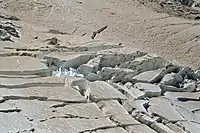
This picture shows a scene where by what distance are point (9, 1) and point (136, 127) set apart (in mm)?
5539

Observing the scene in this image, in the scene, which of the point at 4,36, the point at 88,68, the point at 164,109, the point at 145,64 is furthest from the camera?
the point at 4,36

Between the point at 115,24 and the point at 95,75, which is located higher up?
the point at 115,24

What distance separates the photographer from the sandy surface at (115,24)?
6.96 m

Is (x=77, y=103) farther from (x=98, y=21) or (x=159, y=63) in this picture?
(x=98, y=21)

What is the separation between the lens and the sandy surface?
6965mm

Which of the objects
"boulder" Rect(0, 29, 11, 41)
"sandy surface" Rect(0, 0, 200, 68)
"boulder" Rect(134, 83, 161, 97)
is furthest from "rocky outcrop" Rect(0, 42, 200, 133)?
"sandy surface" Rect(0, 0, 200, 68)

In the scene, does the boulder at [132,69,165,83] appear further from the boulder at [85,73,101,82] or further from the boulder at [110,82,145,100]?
the boulder at [85,73,101,82]

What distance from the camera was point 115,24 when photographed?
773cm

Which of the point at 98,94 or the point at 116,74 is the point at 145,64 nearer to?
the point at 116,74

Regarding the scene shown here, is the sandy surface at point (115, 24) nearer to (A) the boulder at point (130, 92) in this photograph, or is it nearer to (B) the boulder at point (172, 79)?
(B) the boulder at point (172, 79)

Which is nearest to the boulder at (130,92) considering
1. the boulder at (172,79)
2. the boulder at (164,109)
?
the boulder at (164,109)

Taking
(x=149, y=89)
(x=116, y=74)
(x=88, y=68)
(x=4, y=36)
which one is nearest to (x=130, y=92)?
(x=149, y=89)

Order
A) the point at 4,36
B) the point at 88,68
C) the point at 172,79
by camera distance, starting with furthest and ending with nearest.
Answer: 1. the point at 4,36
2. the point at 172,79
3. the point at 88,68

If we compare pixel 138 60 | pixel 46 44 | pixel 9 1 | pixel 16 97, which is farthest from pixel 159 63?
pixel 9 1
